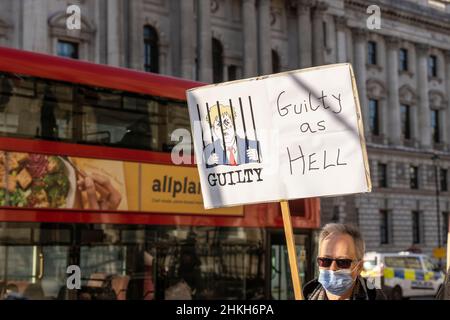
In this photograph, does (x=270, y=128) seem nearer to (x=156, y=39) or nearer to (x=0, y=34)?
(x=0, y=34)

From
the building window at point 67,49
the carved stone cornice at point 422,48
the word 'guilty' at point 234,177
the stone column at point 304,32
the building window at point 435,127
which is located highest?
the carved stone cornice at point 422,48

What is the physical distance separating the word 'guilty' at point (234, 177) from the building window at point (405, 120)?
184 ft

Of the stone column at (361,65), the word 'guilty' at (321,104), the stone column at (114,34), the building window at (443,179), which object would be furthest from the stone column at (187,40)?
the word 'guilty' at (321,104)

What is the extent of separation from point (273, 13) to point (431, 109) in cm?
1795

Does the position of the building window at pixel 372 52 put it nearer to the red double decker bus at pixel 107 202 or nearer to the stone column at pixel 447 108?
Answer: the stone column at pixel 447 108

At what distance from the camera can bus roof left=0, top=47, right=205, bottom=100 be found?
11.0 meters

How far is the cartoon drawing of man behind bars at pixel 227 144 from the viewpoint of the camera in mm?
5160

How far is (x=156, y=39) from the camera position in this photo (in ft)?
145

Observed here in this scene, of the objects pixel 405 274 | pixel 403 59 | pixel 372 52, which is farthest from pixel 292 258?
pixel 403 59

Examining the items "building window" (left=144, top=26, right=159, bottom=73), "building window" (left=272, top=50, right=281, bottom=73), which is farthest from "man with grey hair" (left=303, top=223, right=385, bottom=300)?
"building window" (left=272, top=50, right=281, bottom=73)

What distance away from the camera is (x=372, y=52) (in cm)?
5909

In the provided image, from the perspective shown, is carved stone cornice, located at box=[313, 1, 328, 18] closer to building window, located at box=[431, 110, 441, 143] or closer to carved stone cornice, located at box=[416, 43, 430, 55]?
carved stone cornice, located at box=[416, 43, 430, 55]

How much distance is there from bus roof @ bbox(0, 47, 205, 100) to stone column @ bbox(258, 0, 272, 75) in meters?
35.6

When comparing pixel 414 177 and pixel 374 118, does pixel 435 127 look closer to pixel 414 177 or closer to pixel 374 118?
pixel 414 177
